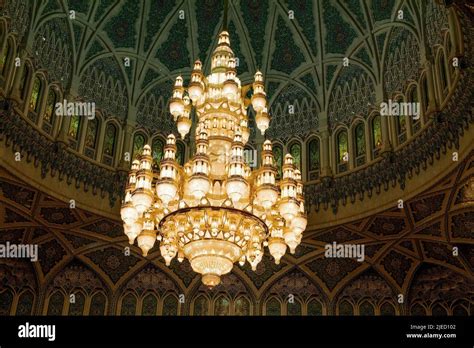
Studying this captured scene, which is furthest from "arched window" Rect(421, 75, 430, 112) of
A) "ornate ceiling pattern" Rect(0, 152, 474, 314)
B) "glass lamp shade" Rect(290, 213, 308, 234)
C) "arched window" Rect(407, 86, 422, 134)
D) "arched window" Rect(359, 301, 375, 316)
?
"glass lamp shade" Rect(290, 213, 308, 234)

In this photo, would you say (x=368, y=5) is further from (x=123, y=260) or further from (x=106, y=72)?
(x=123, y=260)

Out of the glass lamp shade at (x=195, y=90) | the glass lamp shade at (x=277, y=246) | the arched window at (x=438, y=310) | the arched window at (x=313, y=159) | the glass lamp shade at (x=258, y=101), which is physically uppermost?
the arched window at (x=313, y=159)

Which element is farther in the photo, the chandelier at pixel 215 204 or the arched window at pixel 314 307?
the arched window at pixel 314 307

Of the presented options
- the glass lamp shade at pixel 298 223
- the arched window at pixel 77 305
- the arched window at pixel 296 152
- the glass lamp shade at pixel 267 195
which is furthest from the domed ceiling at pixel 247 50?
the glass lamp shade at pixel 267 195

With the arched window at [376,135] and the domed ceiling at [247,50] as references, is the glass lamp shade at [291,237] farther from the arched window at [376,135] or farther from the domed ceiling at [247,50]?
the domed ceiling at [247,50]

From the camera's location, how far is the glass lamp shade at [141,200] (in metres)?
9.31

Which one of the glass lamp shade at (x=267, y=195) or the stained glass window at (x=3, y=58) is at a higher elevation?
the stained glass window at (x=3, y=58)

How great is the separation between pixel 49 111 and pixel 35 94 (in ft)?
1.85

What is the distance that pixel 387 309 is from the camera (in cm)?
1702

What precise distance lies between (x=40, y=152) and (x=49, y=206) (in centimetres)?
144

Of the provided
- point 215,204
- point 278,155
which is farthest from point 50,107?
point 215,204

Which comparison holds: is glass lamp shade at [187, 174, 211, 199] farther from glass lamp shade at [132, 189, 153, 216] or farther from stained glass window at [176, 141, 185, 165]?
stained glass window at [176, 141, 185, 165]

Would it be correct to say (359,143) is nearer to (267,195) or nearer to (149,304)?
(149,304)

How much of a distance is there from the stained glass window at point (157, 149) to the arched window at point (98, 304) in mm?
4231
